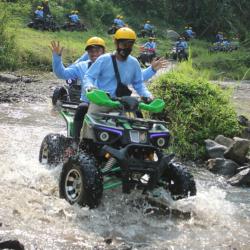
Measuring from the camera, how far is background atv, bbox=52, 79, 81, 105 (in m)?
14.0

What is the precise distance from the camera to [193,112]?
10.6m

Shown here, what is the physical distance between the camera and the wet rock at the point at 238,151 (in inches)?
394

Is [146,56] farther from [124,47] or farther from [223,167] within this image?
[124,47]

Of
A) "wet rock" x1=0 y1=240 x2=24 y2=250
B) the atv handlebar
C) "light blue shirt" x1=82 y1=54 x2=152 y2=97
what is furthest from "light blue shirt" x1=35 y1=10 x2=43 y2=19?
"wet rock" x1=0 y1=240 x2=24 y2=250

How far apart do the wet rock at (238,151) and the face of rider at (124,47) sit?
11.7 feet

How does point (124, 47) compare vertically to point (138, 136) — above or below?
above

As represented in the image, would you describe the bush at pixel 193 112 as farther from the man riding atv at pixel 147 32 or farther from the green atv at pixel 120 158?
the man riding atv at pixel 147 32

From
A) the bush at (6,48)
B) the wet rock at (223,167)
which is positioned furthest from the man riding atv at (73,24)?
the wet rock at (223,167)

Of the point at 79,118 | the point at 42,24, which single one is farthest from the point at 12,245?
the point at 42,24

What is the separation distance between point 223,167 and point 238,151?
0.52 metres

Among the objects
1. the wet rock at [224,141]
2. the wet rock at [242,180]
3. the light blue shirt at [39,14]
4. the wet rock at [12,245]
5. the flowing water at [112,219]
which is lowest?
the wet rock at [242,180]

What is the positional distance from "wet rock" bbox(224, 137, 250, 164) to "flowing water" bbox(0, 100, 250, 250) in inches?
49.5

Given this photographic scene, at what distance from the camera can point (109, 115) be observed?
22.1ft

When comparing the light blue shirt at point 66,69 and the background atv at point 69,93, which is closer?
the light blue shirt at point 66,69
